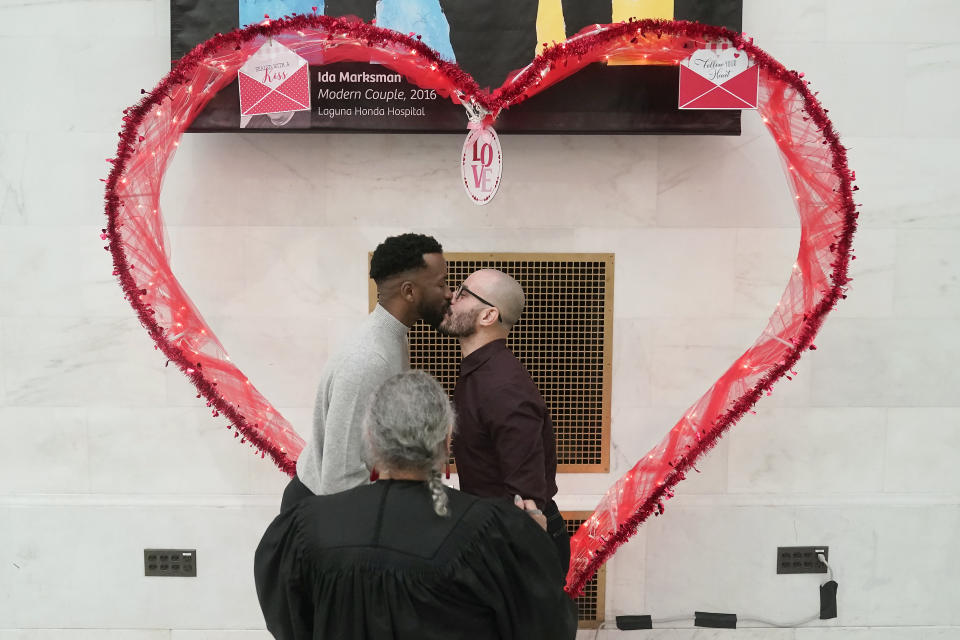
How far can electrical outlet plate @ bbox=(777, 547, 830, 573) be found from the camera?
14.1 ft

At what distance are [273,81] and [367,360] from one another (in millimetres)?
1431

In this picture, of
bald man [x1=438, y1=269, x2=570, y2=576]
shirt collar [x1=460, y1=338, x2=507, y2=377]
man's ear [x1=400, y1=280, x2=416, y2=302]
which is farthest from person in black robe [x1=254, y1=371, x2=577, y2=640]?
shirt collar [x1=460, y1=338, x2=507, y2=377]

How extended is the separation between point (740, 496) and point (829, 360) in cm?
86

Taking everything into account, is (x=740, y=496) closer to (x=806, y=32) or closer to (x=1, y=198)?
(x=806, y=32)

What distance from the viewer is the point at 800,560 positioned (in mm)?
4301

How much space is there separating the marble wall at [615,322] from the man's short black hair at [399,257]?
1.17 metres

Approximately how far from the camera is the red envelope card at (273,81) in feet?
11.2

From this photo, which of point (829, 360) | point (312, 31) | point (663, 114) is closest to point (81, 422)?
point (312, 31)

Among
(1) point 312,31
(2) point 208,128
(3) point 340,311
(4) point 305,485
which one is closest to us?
(4) point 305,485

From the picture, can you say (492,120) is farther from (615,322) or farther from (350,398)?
(350,398)

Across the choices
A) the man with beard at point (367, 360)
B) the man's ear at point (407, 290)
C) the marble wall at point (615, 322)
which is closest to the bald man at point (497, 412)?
the man with beard at point (367, 360)

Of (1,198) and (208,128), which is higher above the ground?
(208,128)

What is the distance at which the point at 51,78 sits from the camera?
4027 millimetres

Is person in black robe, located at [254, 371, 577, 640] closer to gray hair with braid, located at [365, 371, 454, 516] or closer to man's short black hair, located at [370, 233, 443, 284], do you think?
gray hair with braid, located at [365, 371, 454, 516]
